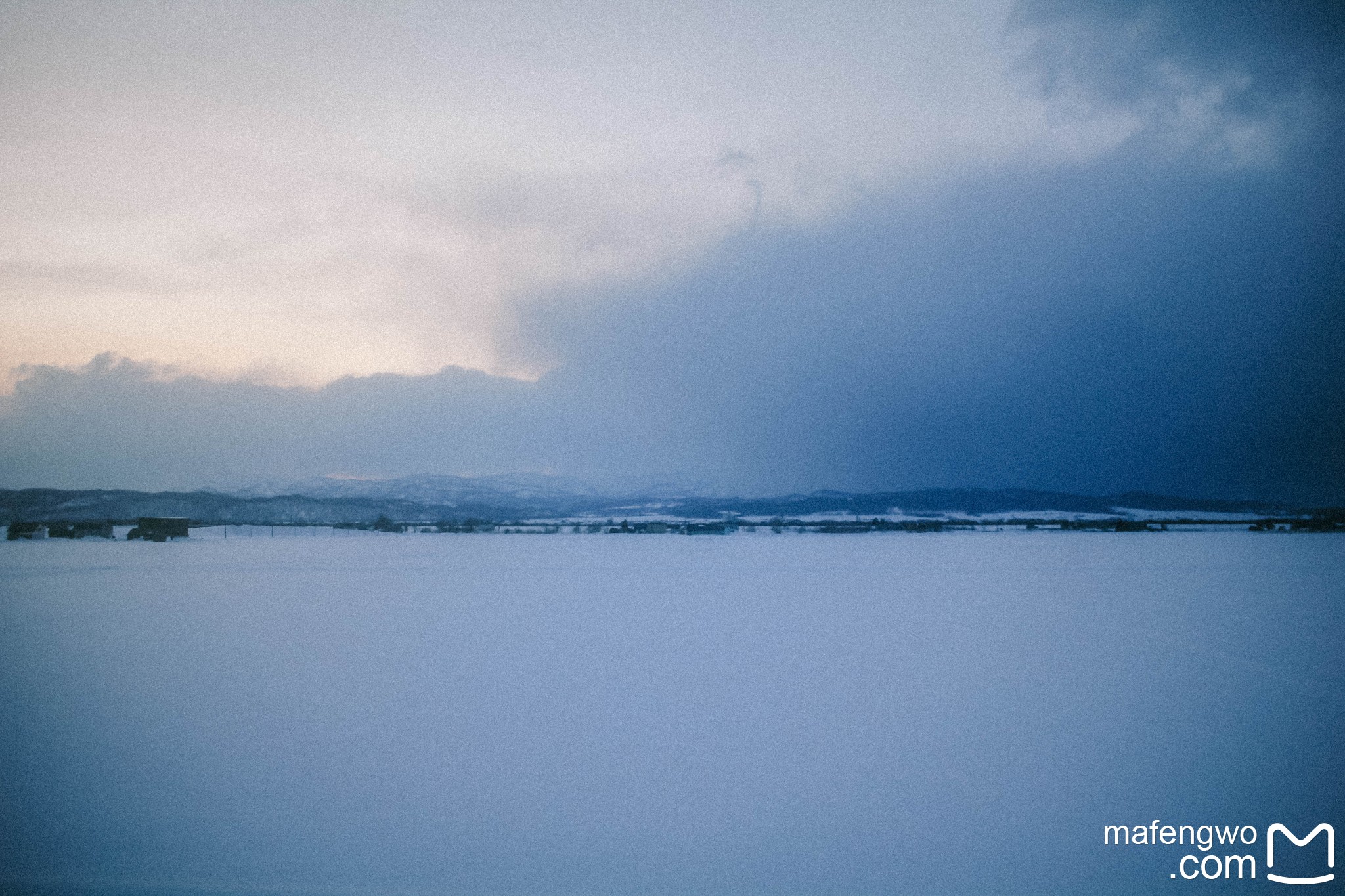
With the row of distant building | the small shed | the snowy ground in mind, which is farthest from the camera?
the small shed

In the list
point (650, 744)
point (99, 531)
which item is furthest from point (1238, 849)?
point (99, 531)

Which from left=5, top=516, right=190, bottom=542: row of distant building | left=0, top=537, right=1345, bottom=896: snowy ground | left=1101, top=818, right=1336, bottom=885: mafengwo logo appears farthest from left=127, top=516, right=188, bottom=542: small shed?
left=1101, top=818, right=1336, bottom=885: mafengwo logo

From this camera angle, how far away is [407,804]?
505cm

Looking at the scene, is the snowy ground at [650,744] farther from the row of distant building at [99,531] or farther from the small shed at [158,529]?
the row of distant building at [99,531]

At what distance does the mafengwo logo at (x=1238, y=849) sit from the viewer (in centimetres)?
439

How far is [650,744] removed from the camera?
20.4 ft

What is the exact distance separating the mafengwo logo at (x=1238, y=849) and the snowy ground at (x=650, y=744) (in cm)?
8

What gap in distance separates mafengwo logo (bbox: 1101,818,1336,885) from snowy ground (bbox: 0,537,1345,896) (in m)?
0.08

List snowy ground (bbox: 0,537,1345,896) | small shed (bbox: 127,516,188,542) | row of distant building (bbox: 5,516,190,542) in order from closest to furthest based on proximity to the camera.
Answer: snowy ground (bbox: 0,537,1345,896)
row of distant building (bbox: 5,516,190,542)
small shed (bbox: 127,516,188,542)

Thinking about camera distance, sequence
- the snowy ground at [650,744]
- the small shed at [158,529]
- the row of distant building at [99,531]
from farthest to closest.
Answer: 1. the small shed at [158,529]
2. the row of distant building at [99,531]
3. the snowy ground at [650,744]

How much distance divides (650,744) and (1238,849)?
4099 mm

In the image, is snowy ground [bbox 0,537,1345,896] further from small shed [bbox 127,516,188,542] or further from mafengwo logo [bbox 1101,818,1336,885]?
small shed [bbox 127,516,188,542]

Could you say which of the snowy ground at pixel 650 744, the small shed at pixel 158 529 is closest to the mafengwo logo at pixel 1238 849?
the snowy ground at pixel 650 744

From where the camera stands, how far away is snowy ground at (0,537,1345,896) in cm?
437
